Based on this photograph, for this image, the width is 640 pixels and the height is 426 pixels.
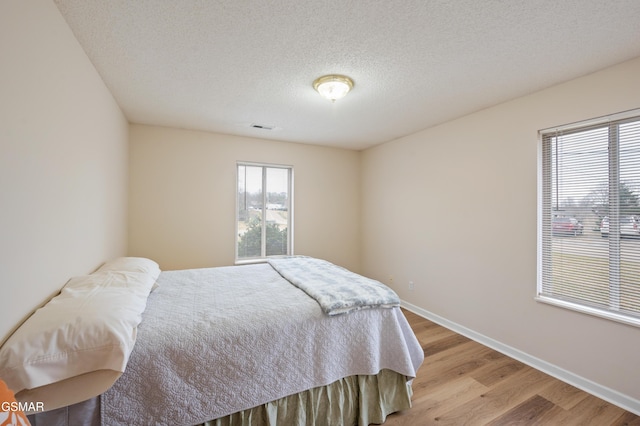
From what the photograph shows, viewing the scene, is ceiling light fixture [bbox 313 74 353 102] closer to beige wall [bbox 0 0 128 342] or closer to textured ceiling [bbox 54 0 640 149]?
textured ceiling [bbox 54 0 640 149]

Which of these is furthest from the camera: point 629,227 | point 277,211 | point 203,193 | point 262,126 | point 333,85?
point 277,211

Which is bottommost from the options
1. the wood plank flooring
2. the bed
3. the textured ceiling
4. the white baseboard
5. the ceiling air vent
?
the wood plank flooring

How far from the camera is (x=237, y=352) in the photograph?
149 centimetres

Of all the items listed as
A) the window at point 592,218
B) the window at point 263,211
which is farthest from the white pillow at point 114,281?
the window at point 592,218

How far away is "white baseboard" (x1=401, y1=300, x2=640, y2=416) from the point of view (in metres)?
1.92

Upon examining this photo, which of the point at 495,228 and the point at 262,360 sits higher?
the point at 495,228

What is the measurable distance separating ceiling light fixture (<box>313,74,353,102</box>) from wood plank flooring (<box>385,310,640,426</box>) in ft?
8.30

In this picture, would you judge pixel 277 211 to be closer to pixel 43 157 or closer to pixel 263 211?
pixel 263 211

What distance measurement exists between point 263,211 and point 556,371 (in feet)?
12.3

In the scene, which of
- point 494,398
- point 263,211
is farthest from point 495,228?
point 263,211

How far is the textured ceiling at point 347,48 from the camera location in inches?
59.1

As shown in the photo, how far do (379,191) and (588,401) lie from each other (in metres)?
3.19

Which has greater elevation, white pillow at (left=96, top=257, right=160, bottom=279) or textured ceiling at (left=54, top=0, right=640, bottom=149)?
textured ceiling at (left=54, top=0, right=640, bottom=149)

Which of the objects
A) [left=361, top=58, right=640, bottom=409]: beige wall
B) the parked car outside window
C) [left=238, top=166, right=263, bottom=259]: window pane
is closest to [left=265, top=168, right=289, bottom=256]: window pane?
[left=238, top=166, right=263, bottom=259]: window pane
